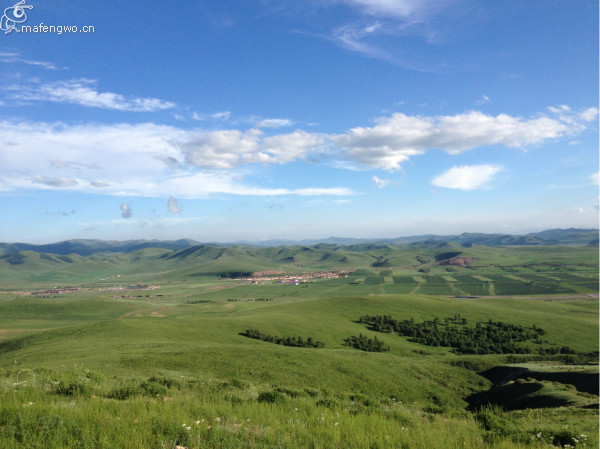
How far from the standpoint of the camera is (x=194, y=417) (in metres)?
10.4

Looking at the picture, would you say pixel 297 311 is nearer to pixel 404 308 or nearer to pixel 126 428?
pixel 404 308

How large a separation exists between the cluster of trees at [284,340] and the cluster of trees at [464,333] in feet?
98.4

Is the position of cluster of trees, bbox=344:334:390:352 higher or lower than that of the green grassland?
lower

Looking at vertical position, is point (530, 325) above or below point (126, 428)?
Result: below

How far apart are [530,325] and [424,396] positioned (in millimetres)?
87240

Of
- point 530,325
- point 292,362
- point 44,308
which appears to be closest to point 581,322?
point 530,325

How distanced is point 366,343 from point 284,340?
73.1 feet

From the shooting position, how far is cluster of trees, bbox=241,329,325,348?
264 ft

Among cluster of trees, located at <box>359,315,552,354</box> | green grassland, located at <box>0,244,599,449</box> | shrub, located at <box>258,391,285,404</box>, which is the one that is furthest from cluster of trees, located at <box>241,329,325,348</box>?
shrub, located at <box>258,391,285,404</box>

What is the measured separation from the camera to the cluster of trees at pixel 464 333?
90.4 m

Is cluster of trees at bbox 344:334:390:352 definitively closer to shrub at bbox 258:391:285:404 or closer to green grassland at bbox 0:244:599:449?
green grassland at bbox 0:244:599:449

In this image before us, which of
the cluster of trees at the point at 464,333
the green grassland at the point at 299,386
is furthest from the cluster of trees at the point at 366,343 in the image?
the cluster of trees at the point at 464,333

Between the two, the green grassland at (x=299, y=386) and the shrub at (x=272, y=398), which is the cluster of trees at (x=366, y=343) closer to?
the green grassland at (x=299, y=386)

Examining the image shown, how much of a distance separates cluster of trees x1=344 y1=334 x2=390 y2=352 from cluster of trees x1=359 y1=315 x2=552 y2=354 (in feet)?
51.4
